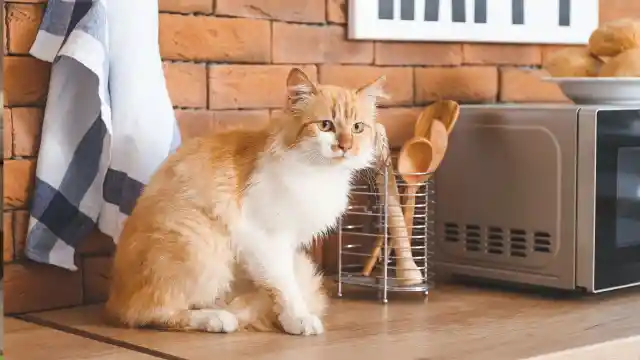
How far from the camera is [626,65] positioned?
179 cm

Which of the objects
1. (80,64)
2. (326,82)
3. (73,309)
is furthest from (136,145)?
(326,82)

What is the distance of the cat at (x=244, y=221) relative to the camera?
135 centimetres

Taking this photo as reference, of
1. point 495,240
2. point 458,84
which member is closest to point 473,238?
point 495,240

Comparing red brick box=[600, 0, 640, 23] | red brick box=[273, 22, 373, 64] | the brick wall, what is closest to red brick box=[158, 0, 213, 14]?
the brick wall

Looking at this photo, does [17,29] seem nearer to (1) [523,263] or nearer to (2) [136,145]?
(2) [136,145]

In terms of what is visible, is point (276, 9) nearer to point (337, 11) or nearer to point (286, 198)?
point (337, 11)

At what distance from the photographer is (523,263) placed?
1723 millimetres

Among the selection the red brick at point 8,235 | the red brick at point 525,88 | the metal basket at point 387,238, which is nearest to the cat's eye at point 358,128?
the metal basket at point 387,238

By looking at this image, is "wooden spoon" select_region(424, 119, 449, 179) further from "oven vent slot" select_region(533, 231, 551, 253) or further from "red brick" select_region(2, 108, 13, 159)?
"red brick" select_region(2, 108, 13, 159)

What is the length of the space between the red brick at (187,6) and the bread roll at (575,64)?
683mm

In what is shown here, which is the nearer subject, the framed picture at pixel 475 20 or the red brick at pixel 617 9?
the framed picture at pixel 475 20

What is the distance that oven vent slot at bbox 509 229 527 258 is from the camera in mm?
1719

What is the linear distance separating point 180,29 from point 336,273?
21.7 inches

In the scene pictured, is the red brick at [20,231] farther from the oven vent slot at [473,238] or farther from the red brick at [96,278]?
the oven vent slot at [473,238]
